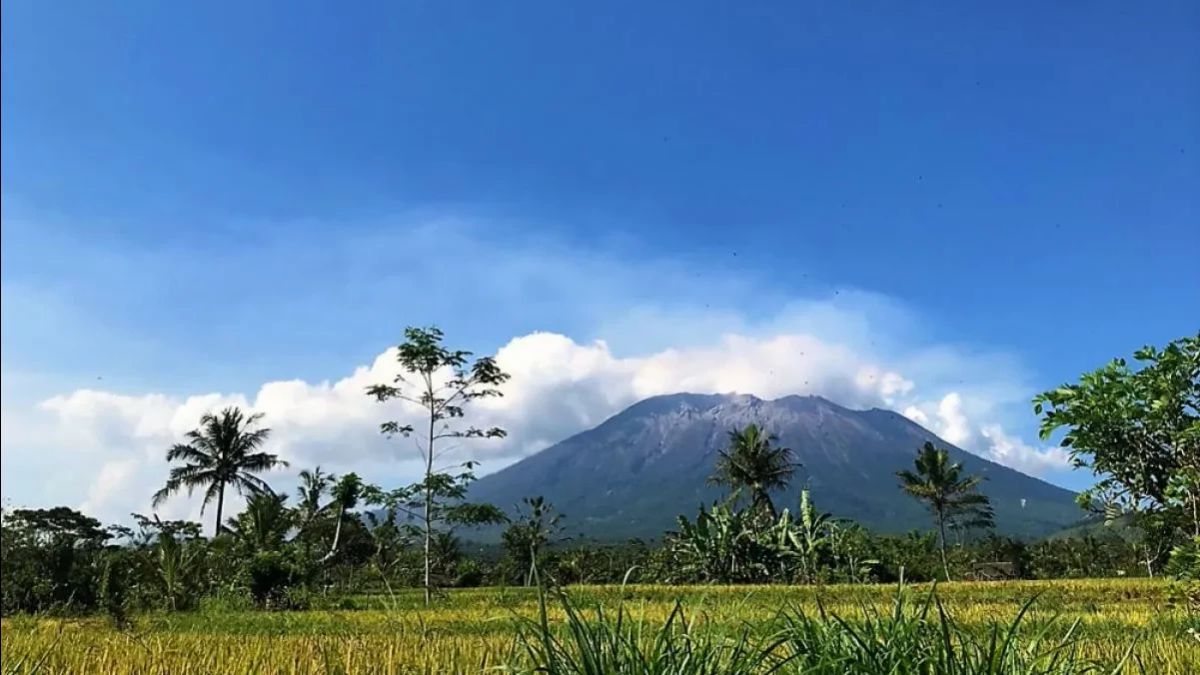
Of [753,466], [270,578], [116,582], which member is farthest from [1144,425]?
[753,466]

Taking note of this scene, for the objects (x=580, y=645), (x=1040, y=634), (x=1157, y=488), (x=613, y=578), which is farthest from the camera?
(x=613, y=578)

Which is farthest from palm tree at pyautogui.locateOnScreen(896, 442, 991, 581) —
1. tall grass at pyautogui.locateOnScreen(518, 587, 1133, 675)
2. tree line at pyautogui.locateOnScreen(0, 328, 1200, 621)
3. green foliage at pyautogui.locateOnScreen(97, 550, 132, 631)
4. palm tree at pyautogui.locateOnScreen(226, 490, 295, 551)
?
tall grass at pyautogui.locateOnScreen(518, 587, 1133, 675)

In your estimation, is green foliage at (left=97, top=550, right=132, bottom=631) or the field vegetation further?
green foliage at (left=97, top=550, right=132, bottom=631)

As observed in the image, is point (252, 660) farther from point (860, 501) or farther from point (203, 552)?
point (860, 501)

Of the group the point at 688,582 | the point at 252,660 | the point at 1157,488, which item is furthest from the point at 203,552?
the point at 1157,488

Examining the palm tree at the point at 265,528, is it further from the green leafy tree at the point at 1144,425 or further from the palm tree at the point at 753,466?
the palm tree at the point at 753,466

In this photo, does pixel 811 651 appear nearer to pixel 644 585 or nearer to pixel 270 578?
pixel 270 578

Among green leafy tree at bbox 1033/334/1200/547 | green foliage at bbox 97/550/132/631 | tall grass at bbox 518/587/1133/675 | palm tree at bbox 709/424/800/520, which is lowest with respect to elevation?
green foliage at bbox 97/550/132/631

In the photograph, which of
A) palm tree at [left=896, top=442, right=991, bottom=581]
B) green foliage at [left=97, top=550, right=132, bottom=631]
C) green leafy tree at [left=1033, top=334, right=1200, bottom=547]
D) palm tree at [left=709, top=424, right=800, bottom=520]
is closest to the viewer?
green leafy tree at [left=1033, top=334, right=1200, bottom=547]

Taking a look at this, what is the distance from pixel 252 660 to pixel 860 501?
194m

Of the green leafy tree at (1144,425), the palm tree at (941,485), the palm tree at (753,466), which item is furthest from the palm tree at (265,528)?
the palm tree at (941,485)

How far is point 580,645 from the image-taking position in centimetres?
325

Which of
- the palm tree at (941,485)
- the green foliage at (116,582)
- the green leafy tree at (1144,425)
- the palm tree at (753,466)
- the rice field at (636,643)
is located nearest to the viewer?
the rice field at (636,643)

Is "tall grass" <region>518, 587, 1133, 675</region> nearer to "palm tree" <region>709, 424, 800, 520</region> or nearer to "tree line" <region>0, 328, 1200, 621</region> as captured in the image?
"tree line" <region>0, 328, 1200, 621</region>
